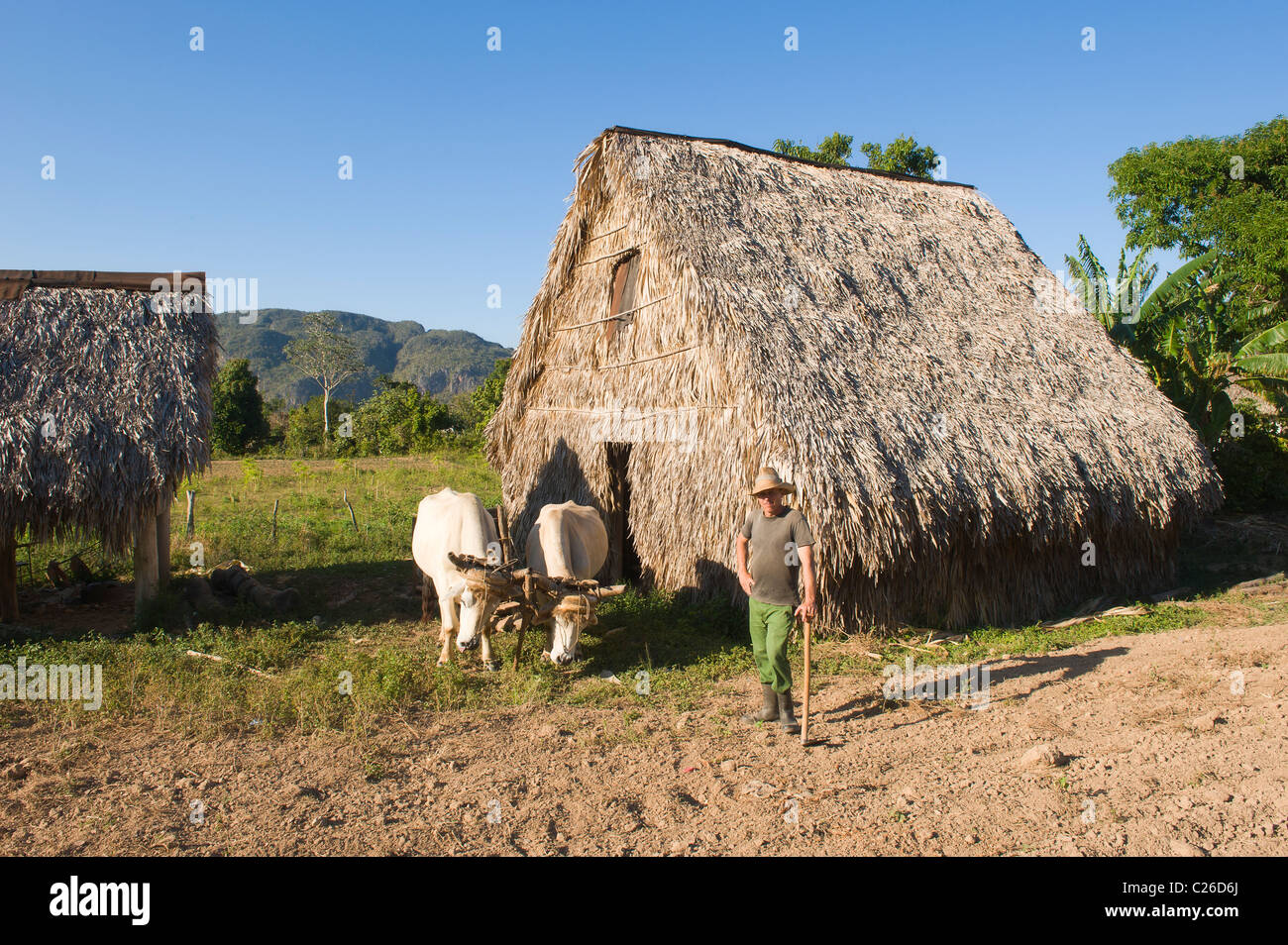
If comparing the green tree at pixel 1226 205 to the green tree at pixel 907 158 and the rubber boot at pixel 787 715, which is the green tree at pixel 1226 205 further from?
the rubber boot at pixel 787 715

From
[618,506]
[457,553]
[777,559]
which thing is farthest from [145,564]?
[777,559]

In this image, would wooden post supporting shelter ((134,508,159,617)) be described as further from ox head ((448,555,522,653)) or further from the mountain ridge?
the mountain ridge

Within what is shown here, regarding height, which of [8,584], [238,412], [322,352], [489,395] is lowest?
[8,584]

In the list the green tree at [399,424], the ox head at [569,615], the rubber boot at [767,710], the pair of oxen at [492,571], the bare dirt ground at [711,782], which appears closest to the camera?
the bare dirt ground at [711,782]

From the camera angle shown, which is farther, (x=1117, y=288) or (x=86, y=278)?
(x=1117, y=288)

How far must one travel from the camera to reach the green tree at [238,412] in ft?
101

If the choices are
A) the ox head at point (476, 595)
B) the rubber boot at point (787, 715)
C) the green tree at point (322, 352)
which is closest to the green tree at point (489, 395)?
the ox head at point (476, 595)

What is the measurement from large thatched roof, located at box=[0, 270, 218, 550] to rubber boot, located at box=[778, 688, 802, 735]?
614 cm

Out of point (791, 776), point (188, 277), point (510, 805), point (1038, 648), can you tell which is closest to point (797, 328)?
point (1038, 648)

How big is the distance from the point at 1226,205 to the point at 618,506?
1774 cm

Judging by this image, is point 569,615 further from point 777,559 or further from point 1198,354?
point 1198,354

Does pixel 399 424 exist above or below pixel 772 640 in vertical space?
above

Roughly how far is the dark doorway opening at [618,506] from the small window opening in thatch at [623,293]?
1483 millimetres

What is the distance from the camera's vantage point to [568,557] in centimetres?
740
